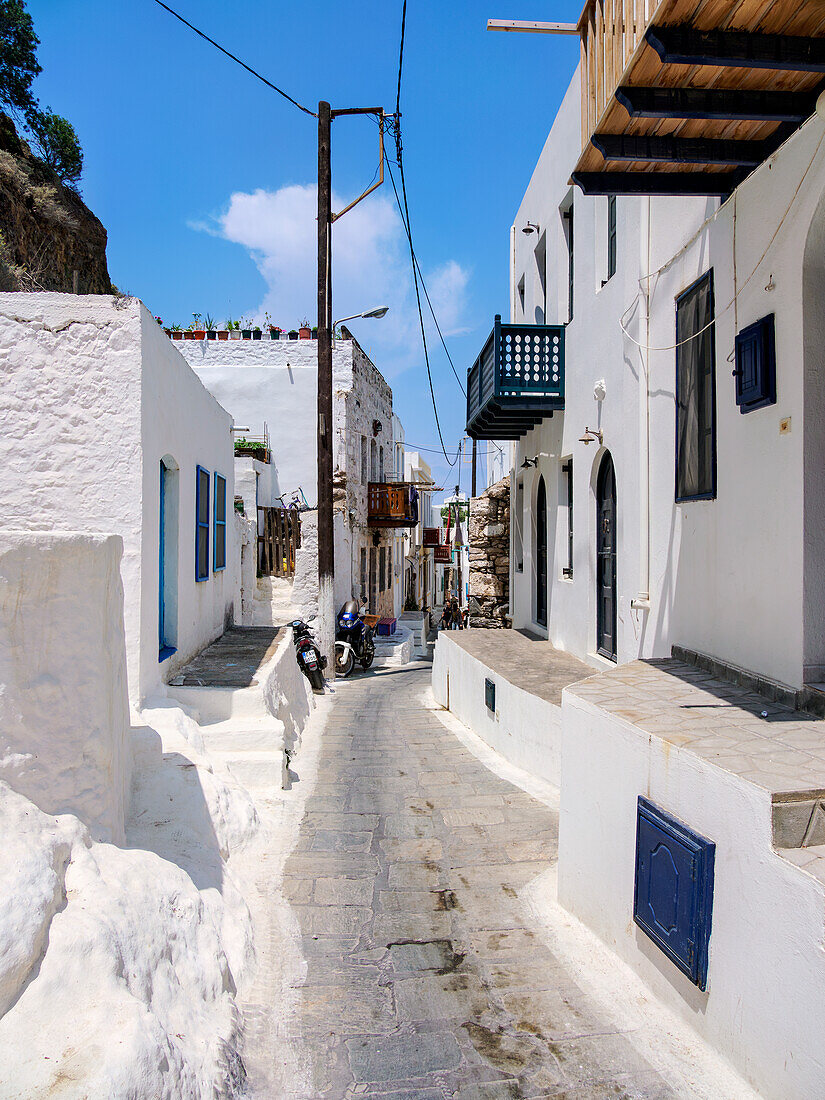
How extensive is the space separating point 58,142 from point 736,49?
21.8 metres

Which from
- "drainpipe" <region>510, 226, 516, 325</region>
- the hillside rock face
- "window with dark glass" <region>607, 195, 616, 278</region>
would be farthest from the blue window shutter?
the hillside rock face

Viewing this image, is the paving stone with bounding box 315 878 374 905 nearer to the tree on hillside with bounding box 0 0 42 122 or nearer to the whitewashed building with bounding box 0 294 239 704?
the whitewashed building with bounding box 0 294 239 704

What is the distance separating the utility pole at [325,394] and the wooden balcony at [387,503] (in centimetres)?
903

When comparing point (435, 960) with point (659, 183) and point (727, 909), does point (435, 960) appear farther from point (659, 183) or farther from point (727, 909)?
point (659, 183)

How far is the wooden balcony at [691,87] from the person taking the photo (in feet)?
10.8

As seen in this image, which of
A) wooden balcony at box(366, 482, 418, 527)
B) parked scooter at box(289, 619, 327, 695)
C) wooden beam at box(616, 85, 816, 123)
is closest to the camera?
wooden beam at box(616, 85, 816, 123)

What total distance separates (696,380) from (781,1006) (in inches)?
169

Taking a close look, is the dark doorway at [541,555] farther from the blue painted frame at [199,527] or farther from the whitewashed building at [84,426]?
the whitewashed building at [84,426]

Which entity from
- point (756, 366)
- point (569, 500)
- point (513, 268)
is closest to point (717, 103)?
point (756, 366)

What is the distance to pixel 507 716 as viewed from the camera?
7688 millimetres

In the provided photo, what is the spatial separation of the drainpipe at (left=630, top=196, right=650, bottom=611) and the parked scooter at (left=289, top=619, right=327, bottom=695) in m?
6.20

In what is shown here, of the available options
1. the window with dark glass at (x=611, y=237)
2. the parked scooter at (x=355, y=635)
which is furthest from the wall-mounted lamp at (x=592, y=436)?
the parked scooter at (x=355, y=635)

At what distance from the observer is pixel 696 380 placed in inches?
217

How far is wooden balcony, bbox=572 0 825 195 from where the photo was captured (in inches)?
129
